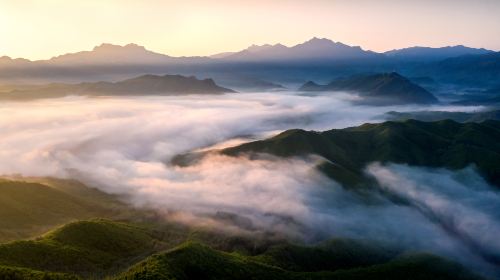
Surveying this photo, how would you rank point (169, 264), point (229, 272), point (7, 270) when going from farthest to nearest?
point (229, 272)
point (169, 264)
point (7, 270)

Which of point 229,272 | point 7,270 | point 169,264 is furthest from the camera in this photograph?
point 229,272

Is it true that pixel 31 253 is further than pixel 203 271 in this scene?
Yes

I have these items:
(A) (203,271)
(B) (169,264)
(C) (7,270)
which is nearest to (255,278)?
(A) (203,271)

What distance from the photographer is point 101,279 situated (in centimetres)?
19412

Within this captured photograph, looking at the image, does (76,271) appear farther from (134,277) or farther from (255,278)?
(255,278)

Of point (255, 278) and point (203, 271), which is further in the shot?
point (255, 278)

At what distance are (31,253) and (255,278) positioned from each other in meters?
86.9

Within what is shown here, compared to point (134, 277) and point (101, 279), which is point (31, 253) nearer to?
point (101, 279)

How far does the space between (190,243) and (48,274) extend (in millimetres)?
56301

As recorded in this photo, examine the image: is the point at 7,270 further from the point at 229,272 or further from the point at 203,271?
the point at 229,272

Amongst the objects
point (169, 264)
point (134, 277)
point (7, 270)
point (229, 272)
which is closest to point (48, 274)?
point (7, 270)

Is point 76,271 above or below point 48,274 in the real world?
below

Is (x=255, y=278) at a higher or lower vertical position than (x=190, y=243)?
lower

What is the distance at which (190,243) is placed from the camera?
198 meters
